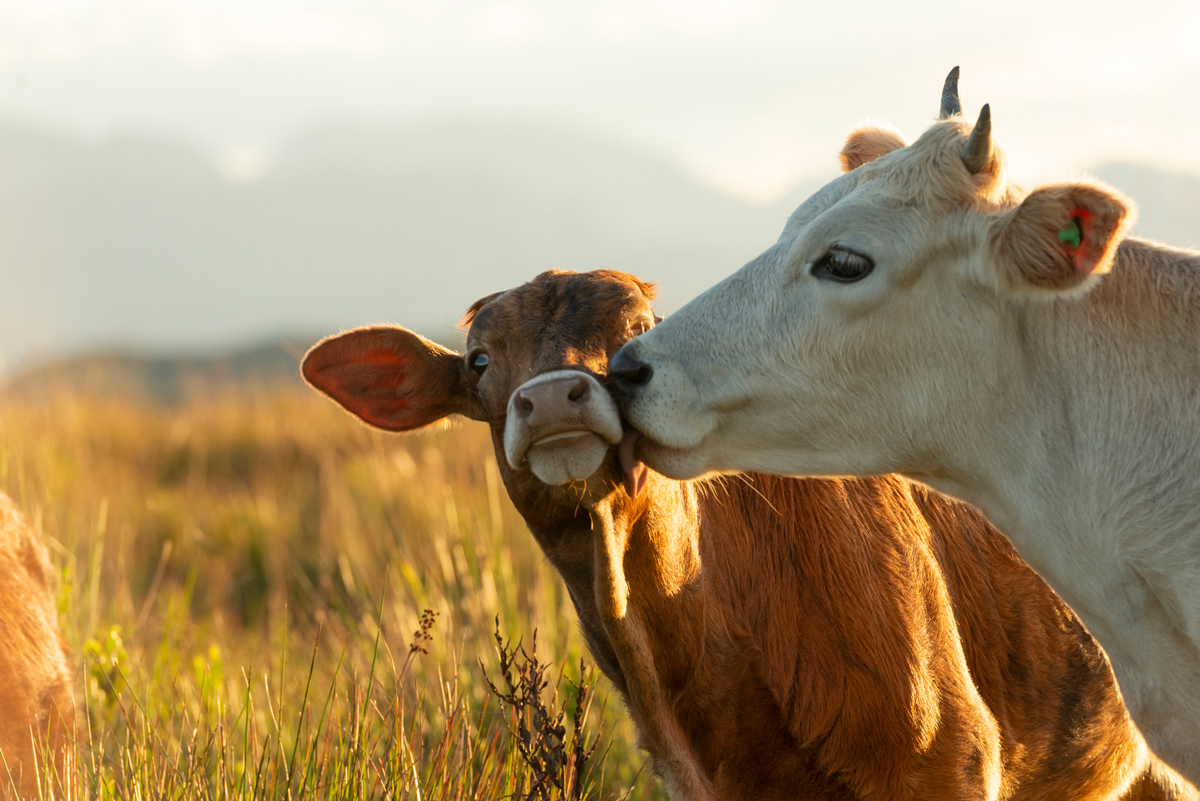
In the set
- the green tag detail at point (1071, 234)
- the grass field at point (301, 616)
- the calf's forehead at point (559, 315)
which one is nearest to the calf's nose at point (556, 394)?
the calf's forehead at point (559, 315)

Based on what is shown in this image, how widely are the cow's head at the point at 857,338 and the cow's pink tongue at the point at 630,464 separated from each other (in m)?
0.04

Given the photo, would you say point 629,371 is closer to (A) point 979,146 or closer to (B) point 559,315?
(B) point 559,315

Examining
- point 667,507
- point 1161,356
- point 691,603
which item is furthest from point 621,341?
point 1161,356

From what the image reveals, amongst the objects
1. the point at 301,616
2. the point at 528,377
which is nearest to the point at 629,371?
the point at 528,377

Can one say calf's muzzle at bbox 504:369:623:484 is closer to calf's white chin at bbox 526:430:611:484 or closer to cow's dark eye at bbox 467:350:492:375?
calf's white chin at bbox 526:430:611:484

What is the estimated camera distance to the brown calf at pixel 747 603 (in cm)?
328

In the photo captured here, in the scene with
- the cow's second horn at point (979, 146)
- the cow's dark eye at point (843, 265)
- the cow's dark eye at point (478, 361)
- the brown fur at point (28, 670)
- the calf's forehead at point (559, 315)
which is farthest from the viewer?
the cow's dark eye at point (478, 361)

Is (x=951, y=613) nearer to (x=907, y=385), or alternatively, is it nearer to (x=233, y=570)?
(x=907, y=385)

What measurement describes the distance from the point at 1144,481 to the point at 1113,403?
0.67 ft

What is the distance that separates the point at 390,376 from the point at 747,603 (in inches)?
56.2

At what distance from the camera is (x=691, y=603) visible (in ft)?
11.4

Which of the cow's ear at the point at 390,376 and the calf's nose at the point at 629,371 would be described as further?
the cow's ear at the point at 390,376

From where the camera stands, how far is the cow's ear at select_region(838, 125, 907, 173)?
12.3 feet

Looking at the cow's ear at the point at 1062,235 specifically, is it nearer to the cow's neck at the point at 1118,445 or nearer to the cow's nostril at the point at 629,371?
the cow's neck at the point at 1118,445
